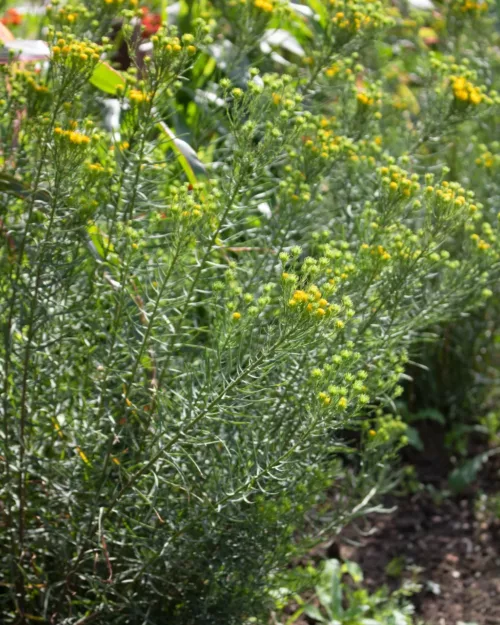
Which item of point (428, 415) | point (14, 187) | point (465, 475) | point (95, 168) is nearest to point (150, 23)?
point (14, 187)

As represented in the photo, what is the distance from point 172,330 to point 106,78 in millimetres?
648

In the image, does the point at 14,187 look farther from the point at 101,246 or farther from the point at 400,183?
the point at 400,183

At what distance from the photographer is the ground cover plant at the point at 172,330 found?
69.9 inches

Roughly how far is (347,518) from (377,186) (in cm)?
84

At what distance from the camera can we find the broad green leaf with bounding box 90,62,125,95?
2082 millimetres

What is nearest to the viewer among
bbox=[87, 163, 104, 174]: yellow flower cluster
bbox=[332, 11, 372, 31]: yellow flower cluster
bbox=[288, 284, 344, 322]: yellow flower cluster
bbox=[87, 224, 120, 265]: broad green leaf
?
bbox=[288, 284, 344, 322]: yellow flower cluster

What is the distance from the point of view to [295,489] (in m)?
2.07

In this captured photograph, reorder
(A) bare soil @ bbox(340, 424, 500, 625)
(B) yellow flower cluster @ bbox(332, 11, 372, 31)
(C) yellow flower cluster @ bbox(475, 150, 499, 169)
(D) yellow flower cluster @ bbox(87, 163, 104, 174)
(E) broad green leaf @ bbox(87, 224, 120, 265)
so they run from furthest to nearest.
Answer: (C) yellow flower cluster @ bbox(475, 150, 499, 169), (A) bare soil @ bbox(340, 424, 500, 625), (B) yellow flower cluster @ bbox(332, 11, 372, 31), (E) broad green leaf @ bbox(87, 224, 120, 265), (D) yellow flower cluster @ bbox(87, 163, 104, 174)

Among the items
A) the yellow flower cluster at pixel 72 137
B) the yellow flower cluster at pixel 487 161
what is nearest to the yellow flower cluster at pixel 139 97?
the yellow flower cluster at pixel 72 137

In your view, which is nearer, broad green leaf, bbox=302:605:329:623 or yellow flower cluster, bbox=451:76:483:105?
yellow flower cluster, bbox=451:76:483:105

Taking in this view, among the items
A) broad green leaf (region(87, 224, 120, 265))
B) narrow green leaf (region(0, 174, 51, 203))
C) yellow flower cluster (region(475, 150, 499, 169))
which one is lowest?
yellow flower cluster (region(475, 150, 499, 169))

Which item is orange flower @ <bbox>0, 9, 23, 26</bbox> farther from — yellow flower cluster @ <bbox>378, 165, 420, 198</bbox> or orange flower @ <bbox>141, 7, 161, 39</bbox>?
yellow flower cluster @ <bbox>378, 165, 420, 198</bbox>

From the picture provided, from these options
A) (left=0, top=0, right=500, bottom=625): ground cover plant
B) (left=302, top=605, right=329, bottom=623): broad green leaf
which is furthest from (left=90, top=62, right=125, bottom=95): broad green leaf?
(left=302, top=605, right=329, bottom=623): broad green leaf

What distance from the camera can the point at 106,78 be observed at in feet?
7.05
